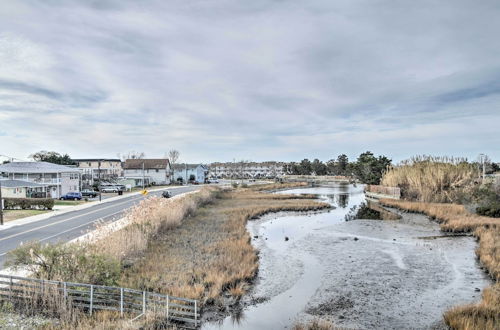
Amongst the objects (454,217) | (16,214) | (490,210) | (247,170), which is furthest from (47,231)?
(247,170)

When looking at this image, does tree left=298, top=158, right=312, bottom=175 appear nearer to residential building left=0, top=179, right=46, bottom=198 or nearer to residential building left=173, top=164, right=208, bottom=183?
residential building left=173, top=164, right=208, bottom=183

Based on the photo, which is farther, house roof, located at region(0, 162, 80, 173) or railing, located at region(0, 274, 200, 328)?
house roof, located at region(0, 162, 80, 173)

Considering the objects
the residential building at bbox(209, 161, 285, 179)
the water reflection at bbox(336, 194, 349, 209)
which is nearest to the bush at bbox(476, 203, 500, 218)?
the water reflection at bbox(336, 194, 349, 209)

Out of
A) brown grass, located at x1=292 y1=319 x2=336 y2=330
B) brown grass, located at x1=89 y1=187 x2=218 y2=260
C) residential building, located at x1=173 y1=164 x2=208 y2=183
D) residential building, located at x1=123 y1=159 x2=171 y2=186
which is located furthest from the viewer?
residential building, located at x1=173 y1=164 x2=208 y2=183

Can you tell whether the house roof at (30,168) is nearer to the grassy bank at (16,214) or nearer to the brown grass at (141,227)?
the grassy bank at (16,214)

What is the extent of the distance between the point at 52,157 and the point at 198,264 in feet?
319

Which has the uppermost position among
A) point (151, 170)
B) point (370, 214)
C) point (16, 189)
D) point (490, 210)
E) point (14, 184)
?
point (151, 170)

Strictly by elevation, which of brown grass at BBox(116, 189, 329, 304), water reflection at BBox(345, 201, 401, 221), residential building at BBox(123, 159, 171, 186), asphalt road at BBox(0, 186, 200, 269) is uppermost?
residential building at BBox(123, 159, 171, 186)

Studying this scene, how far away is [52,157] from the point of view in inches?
3831

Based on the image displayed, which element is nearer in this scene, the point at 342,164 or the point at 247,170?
the point at 342,164

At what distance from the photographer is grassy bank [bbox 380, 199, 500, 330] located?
10094 mm

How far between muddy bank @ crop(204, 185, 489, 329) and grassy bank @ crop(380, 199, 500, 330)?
548 millimetres

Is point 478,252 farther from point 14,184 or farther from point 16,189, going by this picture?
point 16,189

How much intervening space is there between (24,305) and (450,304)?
13950mm
